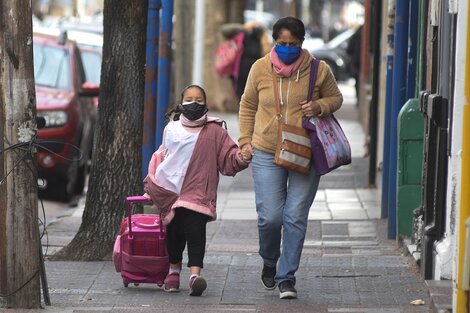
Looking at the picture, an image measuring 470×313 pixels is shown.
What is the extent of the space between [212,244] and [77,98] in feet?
14.9

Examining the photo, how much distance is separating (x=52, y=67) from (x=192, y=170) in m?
7.44

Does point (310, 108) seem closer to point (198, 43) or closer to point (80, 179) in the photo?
point (80, 179)

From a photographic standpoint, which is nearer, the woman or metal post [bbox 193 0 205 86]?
the woman

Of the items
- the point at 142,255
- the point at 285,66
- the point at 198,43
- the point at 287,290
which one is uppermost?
the point at 285,66

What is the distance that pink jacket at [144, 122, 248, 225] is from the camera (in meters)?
8.12

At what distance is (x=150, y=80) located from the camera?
34.2 feet

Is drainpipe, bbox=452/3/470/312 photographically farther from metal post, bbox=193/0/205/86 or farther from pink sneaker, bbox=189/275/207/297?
metal post, bbox=193/0/205/86

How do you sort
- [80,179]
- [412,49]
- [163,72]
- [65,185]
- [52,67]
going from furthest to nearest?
[80,179] → [52,67] → [65,185] → [163,72] → [412,49]

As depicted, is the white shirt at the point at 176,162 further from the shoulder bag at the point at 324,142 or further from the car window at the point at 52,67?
the car window at the point at 52,67

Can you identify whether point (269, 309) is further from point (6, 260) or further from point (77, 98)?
point (77, 98)

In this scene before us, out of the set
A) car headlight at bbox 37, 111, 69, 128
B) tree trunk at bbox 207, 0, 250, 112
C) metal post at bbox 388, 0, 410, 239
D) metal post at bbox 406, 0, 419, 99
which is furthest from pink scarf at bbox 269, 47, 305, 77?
tree trunk at bbox 207, 0, 250, 112

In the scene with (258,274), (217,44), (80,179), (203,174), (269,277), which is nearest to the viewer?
(203,174)

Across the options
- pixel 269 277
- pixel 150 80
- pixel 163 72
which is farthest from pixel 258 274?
pixel 163 72

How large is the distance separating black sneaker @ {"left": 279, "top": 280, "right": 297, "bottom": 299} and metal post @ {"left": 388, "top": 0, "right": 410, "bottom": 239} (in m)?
2.79
